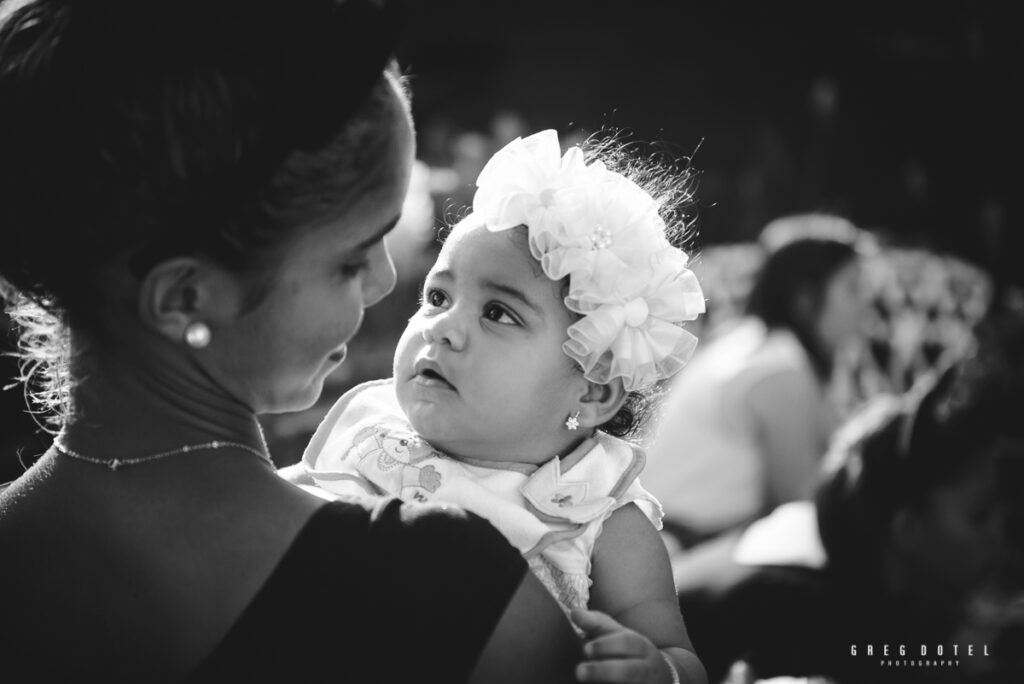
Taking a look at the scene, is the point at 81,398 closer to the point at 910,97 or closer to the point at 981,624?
the point at 981,624

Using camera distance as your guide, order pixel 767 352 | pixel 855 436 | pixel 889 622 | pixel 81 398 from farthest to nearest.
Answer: pixel 767 352 < pixel 855 436 < pixel 889 622 < pixel 81 398

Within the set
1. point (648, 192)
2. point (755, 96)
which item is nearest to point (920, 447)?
point (648, 192)

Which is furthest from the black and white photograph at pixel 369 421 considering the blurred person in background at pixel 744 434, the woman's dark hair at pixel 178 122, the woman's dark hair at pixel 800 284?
the woman's dark hair at pixel 800 284

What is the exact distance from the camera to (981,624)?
2.27m

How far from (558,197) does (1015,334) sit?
4.77 ft

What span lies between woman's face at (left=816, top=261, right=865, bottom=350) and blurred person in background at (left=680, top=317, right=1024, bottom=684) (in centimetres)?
173

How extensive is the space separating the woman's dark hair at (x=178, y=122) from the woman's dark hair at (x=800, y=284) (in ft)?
12.0

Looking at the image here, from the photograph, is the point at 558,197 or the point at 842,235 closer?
the point at 558,197

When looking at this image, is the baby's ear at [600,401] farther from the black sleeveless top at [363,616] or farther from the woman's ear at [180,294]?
the woman's ear at [180,294]

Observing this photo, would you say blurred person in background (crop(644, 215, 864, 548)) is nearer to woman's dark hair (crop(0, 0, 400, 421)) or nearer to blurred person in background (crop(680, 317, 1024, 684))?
blurred person in background (crop(680, 317, 1024, 684))

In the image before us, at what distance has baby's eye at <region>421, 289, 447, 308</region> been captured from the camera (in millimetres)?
1622

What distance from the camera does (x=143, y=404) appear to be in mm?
1052

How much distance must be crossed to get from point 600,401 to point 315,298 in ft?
2.49

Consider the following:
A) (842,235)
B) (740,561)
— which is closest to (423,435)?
(740,561)
